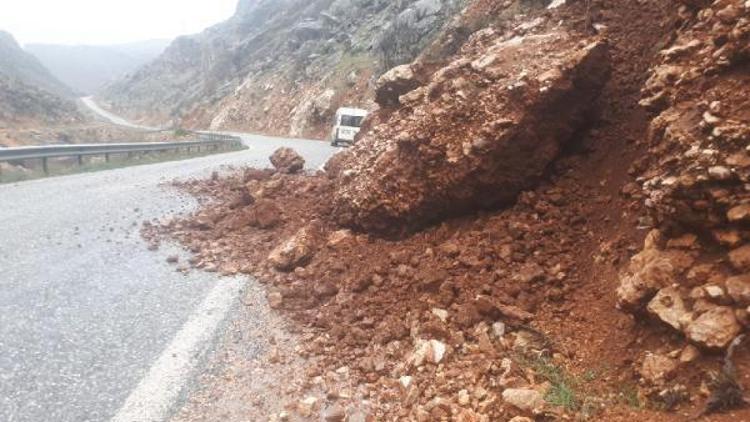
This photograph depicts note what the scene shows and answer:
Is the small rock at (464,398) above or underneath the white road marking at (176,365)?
above

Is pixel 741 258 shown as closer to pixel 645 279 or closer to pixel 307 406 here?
pixel 645 279

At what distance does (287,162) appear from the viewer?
12.0 m

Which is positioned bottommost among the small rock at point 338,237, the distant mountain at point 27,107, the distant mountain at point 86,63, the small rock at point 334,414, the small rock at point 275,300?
the distant mountain at point 86,63

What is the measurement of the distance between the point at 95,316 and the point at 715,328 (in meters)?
5.12

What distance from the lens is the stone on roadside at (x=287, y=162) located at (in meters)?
11.8

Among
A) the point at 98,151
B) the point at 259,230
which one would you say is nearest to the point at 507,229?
the point at 259,230

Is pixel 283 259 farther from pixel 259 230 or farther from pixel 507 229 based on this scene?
pixel 507 229

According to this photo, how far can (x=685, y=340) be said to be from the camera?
3.12m

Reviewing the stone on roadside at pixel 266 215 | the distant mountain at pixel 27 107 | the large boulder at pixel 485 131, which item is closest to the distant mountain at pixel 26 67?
the distant mountain at pixel 27 107

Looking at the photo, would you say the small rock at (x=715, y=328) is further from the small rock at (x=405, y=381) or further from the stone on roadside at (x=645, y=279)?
the small rock at (x=405, y=381)

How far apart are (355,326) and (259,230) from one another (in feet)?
11.8

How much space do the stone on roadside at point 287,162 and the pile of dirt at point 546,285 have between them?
4.57 metres

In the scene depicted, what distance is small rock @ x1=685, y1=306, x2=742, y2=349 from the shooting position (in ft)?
9.41

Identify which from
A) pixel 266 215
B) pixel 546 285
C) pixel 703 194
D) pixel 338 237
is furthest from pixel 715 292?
pixel 266 215
